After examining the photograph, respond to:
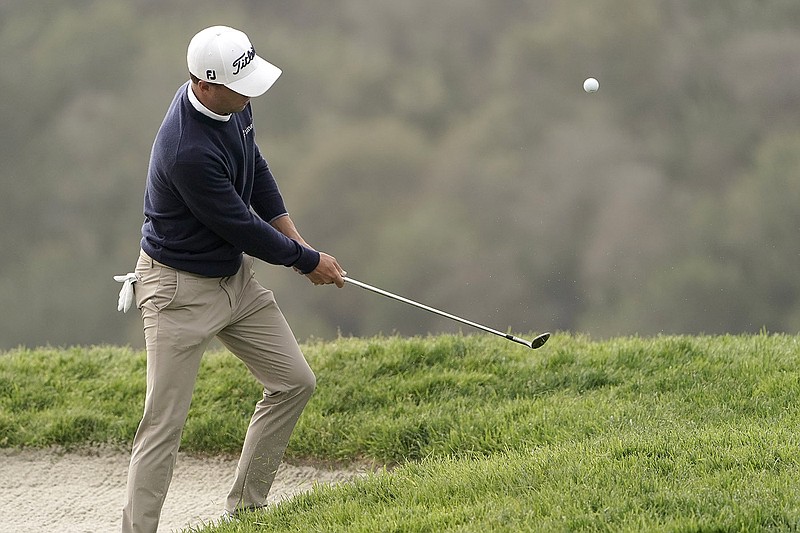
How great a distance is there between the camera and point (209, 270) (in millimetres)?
5137

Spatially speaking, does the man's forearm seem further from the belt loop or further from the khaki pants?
the belt loop

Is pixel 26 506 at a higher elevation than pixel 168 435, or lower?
lower

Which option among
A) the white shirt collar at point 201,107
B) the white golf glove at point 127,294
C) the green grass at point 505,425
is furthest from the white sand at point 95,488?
the white shirt collar at point 201,107

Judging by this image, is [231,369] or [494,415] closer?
[494,415]

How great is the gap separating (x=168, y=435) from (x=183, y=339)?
463 mm

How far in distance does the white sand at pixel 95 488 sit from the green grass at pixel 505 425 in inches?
5.9

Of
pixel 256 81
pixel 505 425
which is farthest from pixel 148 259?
pixel 505 425

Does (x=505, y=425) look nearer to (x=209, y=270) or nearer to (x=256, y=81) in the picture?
(x=209, y=270)

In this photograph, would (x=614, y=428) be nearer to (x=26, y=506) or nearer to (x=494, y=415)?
(x=494, y=415)

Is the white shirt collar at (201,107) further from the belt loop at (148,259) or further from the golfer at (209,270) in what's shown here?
the belt loop at (148,259)

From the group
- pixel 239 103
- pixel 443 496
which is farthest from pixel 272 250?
pixel 443 496

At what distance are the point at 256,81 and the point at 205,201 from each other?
2.02 ft

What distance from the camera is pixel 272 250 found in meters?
5.12

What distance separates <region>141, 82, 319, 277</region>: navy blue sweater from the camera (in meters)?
4.84
